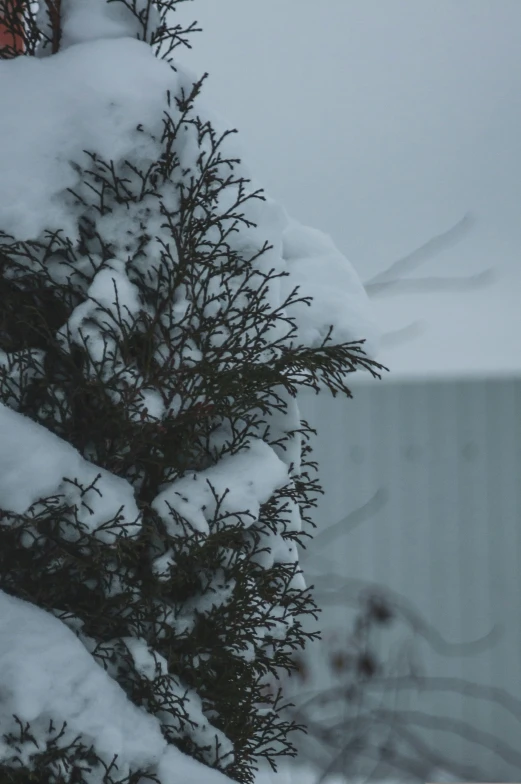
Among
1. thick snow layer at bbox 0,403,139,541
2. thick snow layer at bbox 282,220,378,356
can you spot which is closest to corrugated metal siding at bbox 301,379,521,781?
thick snow layer at bbox 282,220,378,356

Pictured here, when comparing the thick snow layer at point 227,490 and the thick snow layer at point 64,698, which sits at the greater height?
the thick snow layer at point 227,490

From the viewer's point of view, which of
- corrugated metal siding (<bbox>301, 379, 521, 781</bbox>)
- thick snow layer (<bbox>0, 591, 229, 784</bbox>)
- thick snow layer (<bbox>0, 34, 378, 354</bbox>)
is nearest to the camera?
thick snow layer (<bbox>0, 591, 229, 784</bbox>)

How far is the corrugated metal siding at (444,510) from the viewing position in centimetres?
732

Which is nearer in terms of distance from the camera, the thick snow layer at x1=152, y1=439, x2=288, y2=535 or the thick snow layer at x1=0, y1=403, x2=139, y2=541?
the thick snow layer at x1=0, y1=403, x2=139, y2=541

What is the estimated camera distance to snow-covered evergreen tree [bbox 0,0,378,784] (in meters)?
2.13

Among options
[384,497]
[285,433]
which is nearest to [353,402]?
[384,497]

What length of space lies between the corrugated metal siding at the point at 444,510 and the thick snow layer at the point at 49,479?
519 cm

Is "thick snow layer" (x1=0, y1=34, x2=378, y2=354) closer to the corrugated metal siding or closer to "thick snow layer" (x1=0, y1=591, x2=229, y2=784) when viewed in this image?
"thick snow layer" (x1=0, y1=591, x2=229, y2=784)

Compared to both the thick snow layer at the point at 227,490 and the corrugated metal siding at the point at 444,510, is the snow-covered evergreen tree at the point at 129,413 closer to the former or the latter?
the thick snow layer at the point at 227,490

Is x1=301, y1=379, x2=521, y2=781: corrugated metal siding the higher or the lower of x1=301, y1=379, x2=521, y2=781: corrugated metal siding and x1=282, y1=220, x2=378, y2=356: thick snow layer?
the higher

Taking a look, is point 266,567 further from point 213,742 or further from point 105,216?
point 105,216

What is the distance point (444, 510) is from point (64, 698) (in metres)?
5.74

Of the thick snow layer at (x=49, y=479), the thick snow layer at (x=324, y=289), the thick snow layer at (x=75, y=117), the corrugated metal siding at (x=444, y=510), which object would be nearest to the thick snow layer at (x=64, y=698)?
the thick snow layer at (x=49, y=479)

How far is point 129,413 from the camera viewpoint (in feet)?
7.43
